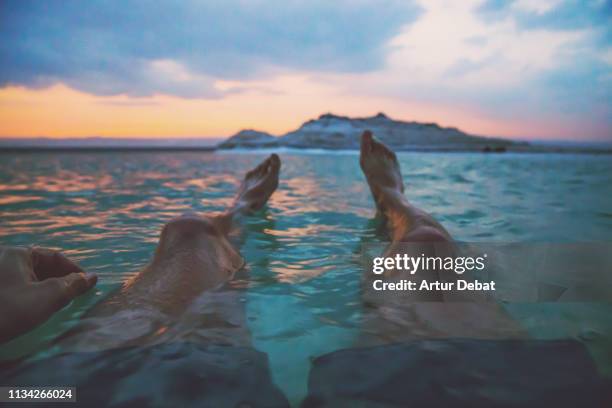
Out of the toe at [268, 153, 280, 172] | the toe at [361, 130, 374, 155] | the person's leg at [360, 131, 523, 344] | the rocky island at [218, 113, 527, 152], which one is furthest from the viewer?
the rocky island at [218, 113, 527, 152]

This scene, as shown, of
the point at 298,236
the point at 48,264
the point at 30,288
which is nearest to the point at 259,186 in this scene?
the point at 298,236

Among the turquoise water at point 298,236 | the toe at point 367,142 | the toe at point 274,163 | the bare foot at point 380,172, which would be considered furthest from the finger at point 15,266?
the toe at point 367,142

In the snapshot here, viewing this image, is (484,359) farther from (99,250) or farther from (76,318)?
(99,250)

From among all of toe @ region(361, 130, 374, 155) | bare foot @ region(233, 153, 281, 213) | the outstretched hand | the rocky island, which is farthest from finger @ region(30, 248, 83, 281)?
the rocky island

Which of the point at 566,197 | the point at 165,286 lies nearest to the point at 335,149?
the point at 566,197

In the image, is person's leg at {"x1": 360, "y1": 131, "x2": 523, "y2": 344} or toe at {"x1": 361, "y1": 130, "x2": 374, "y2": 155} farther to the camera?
toe at {"x1": 361, "y1": 130, "x2": 374, "y2": 155}

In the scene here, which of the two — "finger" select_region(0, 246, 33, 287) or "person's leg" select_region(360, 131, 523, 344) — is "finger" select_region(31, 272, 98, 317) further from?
"person's leg" select_region(360, 131, 523, 344)

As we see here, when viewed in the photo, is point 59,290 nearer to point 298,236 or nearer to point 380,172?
point 298,236

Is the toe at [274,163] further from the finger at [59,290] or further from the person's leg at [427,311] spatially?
the finger at [59,290]
